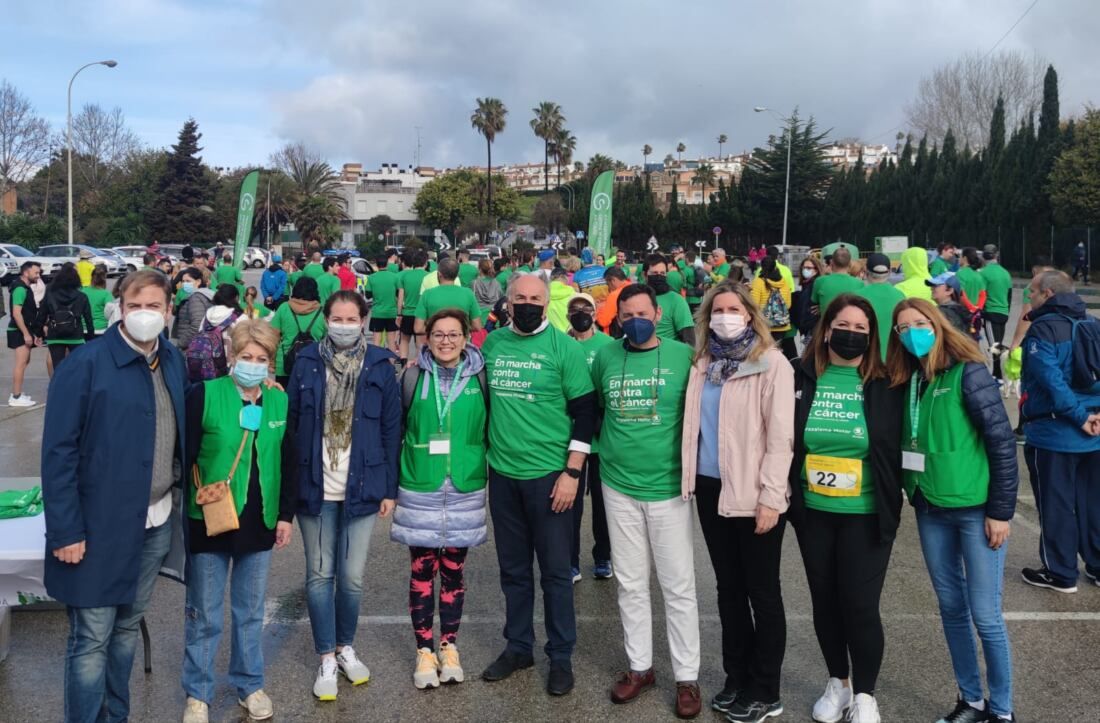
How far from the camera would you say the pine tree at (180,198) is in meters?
63.5

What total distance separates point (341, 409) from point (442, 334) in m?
0.58

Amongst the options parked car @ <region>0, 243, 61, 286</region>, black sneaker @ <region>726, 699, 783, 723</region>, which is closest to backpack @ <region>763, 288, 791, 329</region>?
black sneaker @ <region>726, 699, 783, 723</region>

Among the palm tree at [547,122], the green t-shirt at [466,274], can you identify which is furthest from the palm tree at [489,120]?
the green t-shirt at [466,274]

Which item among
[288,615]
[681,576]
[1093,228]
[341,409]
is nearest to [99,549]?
[341,409]

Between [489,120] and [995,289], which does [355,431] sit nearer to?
[995,289]

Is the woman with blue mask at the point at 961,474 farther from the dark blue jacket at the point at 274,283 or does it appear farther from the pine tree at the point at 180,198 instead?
the pine tree at the point at 180,198

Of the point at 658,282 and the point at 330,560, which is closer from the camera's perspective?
the point at 330,560

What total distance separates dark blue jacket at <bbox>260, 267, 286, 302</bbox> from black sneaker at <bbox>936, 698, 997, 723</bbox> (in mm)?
13050

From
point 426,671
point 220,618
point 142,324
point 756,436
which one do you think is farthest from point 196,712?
point 756,436

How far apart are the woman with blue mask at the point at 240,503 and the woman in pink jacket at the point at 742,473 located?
1.80m

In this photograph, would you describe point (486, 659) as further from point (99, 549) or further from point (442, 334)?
point (99, 549)

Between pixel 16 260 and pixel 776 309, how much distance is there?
33.9 meters

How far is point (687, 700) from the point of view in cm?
414

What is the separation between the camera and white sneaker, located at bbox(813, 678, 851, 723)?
4.09 metres
